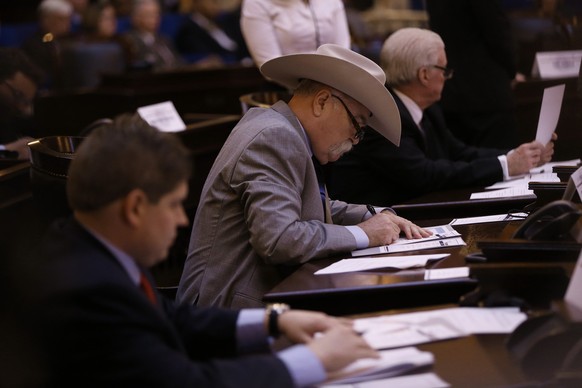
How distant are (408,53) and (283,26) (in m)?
1.00

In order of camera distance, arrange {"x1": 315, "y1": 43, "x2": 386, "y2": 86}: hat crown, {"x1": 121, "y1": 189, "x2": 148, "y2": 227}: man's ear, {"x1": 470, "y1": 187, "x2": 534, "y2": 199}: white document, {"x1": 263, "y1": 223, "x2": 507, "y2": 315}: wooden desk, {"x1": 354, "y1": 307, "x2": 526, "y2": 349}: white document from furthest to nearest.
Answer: {"x1": 470, "y1": 187, "x2": 534, "y2": 199}: white document → {"x1": 315, "y1": 43, "x2": 386, "y2": 86}: hat crown → {"x1": 263, "y1": 223, "x2": 507, "y2": 315}: wooden desk → {"x1": 354, "y1": 307, "x2": 526, "y2": 349}: white document → {"x1": 121, "y1": 189, "x2": 148, "y2": 227}: man's ear

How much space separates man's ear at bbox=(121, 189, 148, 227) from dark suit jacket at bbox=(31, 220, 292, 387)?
0.26 feet

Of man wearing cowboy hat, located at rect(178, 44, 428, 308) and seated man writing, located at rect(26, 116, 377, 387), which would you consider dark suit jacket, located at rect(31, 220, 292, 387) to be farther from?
man wearing cowboy hat, located at rect(178, 44, 428, 308)

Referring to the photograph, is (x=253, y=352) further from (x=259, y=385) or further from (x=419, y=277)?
(x=419, y=277)

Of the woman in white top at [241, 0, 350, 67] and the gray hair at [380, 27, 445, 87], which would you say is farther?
the woman in white top at [241, 0, 350, 67]

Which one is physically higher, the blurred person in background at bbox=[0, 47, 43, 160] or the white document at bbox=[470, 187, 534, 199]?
the blurred person in background at bbox=[0, 47, 43, 160]

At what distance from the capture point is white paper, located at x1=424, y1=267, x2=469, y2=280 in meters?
2.31

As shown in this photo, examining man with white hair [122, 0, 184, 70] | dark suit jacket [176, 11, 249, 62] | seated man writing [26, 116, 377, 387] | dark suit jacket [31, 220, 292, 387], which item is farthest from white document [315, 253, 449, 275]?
dark suit jacket [176, 11, 249, 62]

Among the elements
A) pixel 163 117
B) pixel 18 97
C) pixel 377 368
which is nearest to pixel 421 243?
pixel 377 368

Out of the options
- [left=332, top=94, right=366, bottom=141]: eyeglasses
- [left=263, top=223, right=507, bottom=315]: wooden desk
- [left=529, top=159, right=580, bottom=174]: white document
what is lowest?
[left=529, top=159, right=580, bottom=174]: white document

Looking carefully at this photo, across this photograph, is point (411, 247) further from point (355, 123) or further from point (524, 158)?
point (524, 158)

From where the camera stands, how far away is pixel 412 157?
3.86m

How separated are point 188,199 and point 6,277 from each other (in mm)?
1548

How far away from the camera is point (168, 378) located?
1.61 meters
